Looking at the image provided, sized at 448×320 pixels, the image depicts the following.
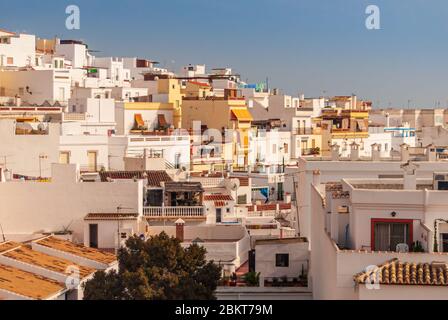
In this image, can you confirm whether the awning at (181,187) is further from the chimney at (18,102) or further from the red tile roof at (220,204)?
the chimney at (18,102)

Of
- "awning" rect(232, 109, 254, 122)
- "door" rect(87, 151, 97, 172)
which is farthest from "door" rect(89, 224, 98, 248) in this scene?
"awning" rect(232, 109, 254, 122)

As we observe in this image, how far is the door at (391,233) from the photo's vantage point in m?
9.88

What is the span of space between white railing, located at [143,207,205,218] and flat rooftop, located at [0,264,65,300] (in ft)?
15.0

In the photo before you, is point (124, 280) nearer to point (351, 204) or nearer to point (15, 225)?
point (351, 204)

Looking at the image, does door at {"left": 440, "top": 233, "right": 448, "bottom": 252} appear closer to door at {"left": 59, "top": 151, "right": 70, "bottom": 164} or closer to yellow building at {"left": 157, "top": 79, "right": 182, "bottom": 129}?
door at {"left": 59, "top": 151, "right": 70, "bottom": 164}

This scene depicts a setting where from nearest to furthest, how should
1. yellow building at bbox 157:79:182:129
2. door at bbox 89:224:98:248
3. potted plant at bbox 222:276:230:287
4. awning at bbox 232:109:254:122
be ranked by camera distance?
1. potted plant at bbox 222:276:230:287
2. door at bbox 89:224:98:248
3. awning at bbox 232:109:254:122
4. yellow building at bbox 157:79:182:129

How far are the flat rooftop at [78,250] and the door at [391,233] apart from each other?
490 cm

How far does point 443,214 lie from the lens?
32.7 ft

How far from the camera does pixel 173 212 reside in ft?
56.3

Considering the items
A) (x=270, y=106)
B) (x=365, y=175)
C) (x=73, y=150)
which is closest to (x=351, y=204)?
(x=365, y=175)

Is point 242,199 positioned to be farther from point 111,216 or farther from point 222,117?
point 222,117

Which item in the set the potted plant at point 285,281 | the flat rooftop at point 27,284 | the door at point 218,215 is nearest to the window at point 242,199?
the door at point 218,215

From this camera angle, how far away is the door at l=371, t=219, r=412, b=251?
32.4 ft
